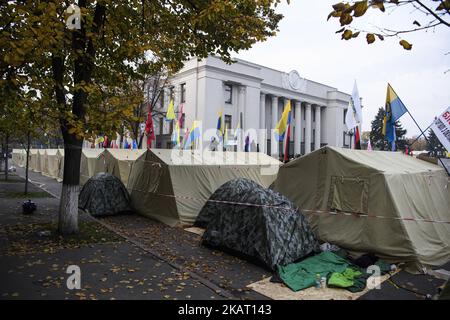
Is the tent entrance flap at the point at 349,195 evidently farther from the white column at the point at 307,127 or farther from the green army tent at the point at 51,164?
the white column at the point at 307,127

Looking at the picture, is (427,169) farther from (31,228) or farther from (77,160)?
(31,228)

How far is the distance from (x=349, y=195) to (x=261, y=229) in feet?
8.52

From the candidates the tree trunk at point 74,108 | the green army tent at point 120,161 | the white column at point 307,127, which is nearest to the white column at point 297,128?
the white column at point 307,127

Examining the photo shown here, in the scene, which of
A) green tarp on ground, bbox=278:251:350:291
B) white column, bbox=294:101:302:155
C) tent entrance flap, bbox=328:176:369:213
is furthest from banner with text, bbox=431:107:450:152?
white column, bbox=294:101:302:155

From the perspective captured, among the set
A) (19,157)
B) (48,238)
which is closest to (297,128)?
(19,157)

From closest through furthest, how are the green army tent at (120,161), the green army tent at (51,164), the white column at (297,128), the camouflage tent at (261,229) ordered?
1. the camouflage tent at (261,229)
2. the green army tent at (120,161)
3. the green army tent at (51,164)
4. the white column at (297,128)

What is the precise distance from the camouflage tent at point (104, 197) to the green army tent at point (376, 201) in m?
6.47

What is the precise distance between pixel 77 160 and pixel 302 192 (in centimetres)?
617

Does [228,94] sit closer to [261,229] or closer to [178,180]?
[178,180]

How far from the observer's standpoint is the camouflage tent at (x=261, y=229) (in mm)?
6938

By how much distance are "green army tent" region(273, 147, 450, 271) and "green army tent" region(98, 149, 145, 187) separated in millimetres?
9052

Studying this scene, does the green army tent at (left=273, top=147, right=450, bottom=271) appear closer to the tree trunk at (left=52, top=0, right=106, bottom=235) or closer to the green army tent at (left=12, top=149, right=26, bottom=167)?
the tree trunk at (left=52, top=0, right=106, bottom=235)

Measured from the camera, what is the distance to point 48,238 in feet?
28.5

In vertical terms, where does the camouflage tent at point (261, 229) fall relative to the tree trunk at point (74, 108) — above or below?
below
